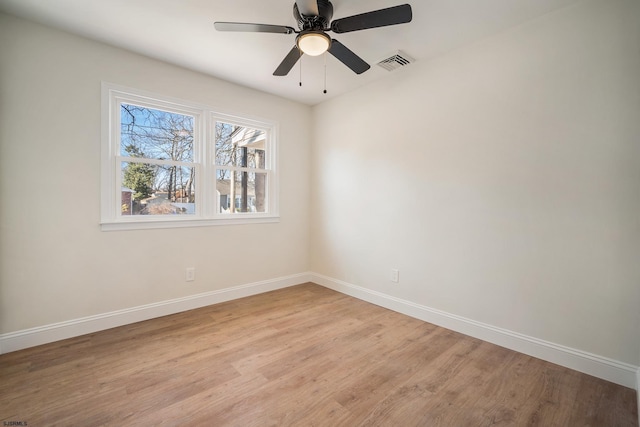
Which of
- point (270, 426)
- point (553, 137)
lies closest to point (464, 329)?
point (553, 137)

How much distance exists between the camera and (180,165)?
3135mm

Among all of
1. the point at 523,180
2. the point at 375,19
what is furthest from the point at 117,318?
the point at 523,180

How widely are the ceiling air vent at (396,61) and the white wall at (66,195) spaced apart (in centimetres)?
199

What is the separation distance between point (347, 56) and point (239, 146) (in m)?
1.99

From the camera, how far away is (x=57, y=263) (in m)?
2.44

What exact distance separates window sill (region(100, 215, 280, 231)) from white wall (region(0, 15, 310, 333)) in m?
0.06

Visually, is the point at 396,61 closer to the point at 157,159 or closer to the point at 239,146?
the point at 239,146

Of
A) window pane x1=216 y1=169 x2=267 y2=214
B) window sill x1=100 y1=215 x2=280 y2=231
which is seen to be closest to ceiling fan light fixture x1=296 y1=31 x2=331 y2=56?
window pane x1=216 y1=169 x2=267 y2=214

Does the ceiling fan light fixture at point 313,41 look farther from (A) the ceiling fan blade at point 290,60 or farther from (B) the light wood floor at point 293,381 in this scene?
(B) the light wood floor at point 293,381

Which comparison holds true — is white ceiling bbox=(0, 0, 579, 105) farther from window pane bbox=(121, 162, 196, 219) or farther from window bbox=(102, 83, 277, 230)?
window pane bbox=(121, 162, 196, 219)

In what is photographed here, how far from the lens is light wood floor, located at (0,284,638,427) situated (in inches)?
63.7

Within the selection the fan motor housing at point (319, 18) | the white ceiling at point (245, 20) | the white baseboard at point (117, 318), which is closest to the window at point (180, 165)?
the white ceiling at point (245, 20)

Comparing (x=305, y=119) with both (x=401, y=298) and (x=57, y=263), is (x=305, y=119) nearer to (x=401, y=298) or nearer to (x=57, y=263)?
(x=401, y=298)

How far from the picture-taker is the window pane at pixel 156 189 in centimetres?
284
